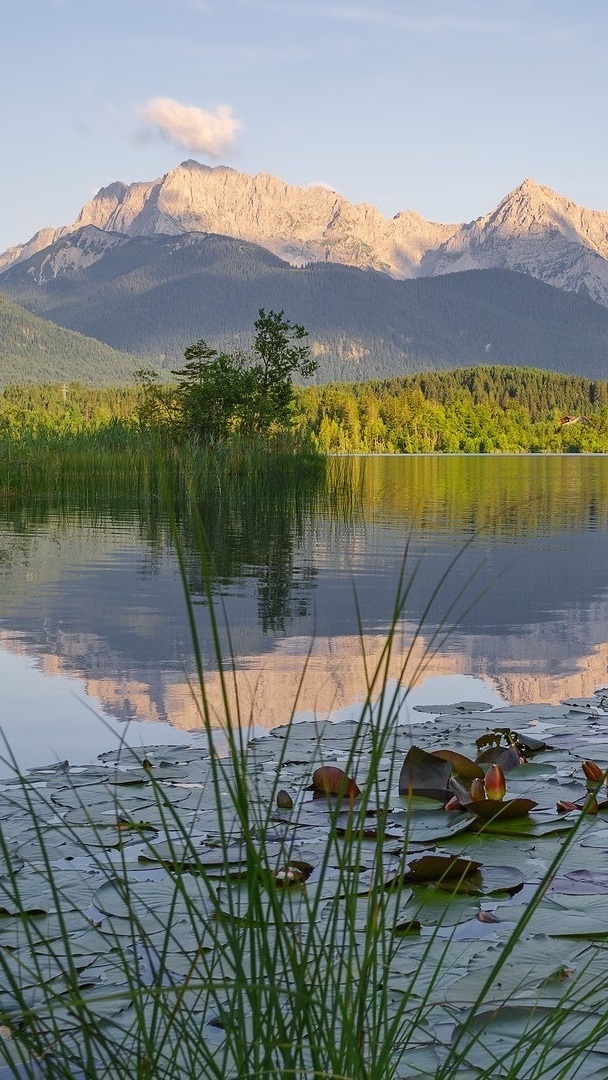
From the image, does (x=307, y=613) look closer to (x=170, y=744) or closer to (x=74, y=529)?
(x=170, y=744)

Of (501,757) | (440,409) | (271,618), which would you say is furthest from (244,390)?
(440,409)

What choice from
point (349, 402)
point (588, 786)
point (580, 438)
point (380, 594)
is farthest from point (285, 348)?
point (580, 438)

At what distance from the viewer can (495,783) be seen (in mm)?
3738

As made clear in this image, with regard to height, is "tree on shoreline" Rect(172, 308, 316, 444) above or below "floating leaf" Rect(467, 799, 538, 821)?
above

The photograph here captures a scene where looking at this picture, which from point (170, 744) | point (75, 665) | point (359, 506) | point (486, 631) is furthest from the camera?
point (359, 506)

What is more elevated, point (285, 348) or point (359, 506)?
point (285, 348)

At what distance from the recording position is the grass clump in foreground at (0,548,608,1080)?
4.96ft

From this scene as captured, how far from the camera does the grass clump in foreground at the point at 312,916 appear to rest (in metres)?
1.51

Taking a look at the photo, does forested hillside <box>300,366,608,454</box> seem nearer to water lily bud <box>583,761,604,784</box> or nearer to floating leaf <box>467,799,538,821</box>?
water lily bud <box>583,761,604,784</box>

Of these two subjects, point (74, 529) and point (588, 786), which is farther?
point (74, 529)

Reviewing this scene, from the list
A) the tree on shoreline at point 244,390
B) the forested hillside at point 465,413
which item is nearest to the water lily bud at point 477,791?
the tree on shoreline at point 244,390

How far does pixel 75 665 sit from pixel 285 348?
99.0ft

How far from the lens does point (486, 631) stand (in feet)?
27.0

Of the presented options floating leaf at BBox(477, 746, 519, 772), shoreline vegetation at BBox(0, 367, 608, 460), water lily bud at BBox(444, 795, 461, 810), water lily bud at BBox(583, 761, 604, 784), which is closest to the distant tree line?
shoreline vegetation at BBox(0, 367, 608, 460)
